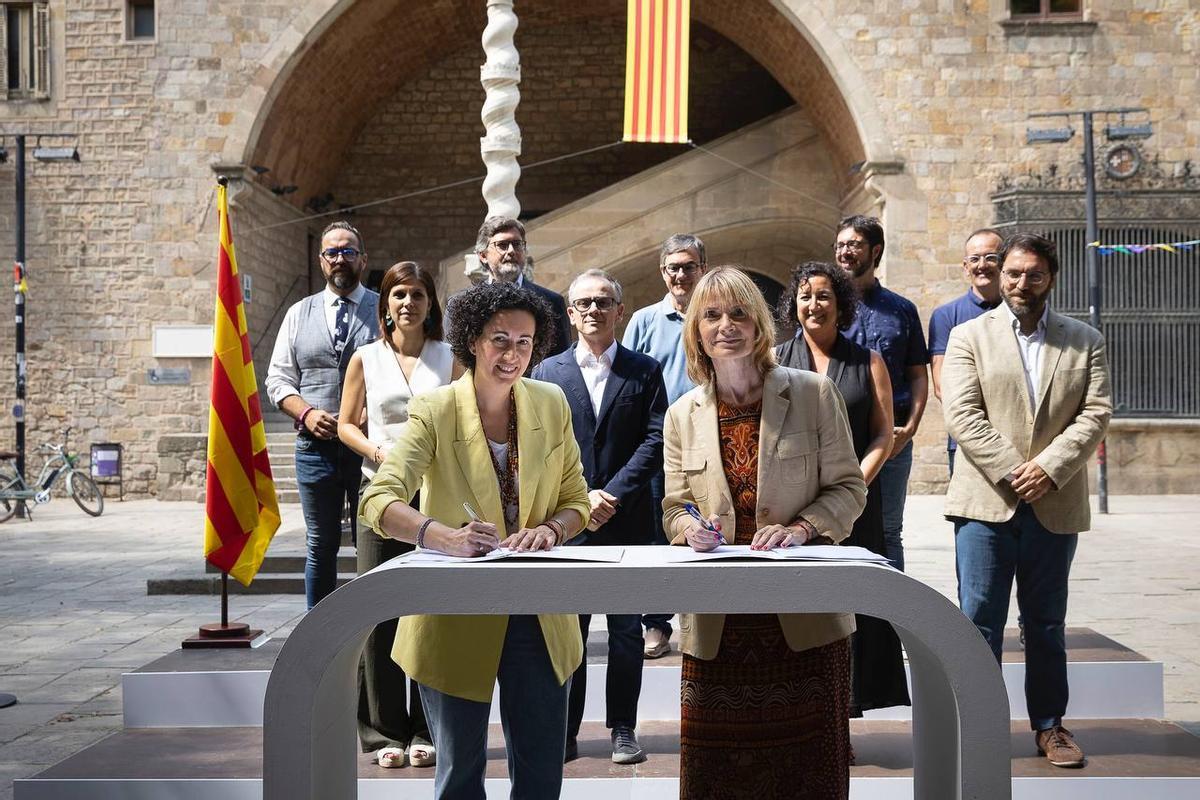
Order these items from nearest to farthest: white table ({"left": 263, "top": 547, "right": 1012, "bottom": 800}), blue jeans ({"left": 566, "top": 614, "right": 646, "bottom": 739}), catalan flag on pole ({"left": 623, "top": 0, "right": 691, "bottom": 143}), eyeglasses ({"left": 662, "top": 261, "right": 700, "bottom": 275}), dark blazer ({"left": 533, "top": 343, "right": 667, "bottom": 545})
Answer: white table ({"left": 263, "top": 547, "right": 1012, "bottom": 800}), blue jeans ({"left": 566, "top": 614, "right": 646, "bottom": 739}), dark blazer ({"left": 533, "top": 343, "right": 667, "bottom": 545}), eyeglasses ({"left": 662, "top": 261, "right": 700, "bottom": 275}), catalan flag on pole ({"left": 623, "top": 0, "right": 691, "bottom": 143})

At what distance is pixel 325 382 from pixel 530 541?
2564mm

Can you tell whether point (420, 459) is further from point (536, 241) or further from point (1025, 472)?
point (536, 241)

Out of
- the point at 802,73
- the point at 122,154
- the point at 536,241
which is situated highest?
the point at 802,73

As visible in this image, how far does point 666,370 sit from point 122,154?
13624mm

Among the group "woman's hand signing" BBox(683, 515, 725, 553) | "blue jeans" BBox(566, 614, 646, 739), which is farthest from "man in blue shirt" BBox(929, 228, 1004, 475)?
"woman's hand signing" BBox(683, 515, 725, 553)

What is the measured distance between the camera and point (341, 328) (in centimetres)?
493

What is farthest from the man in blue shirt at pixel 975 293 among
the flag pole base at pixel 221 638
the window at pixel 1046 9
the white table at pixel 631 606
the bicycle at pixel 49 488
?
the window at pixel 1046 9

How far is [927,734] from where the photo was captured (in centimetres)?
270

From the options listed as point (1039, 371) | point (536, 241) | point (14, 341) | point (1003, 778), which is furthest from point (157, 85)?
point (1003, 778)

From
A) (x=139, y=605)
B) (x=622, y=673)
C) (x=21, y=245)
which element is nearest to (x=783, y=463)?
(x=622, y=673)

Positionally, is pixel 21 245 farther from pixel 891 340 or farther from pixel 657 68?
pixel 891 340

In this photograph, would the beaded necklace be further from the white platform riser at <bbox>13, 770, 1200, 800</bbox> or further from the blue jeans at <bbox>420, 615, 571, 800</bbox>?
the white platform riser at <bbox>13, 770, 1200, 800</bbox>

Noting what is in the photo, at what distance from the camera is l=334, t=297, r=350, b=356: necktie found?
4.91 metres

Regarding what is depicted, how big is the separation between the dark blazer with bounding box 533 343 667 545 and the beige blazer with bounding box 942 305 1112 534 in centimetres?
102
